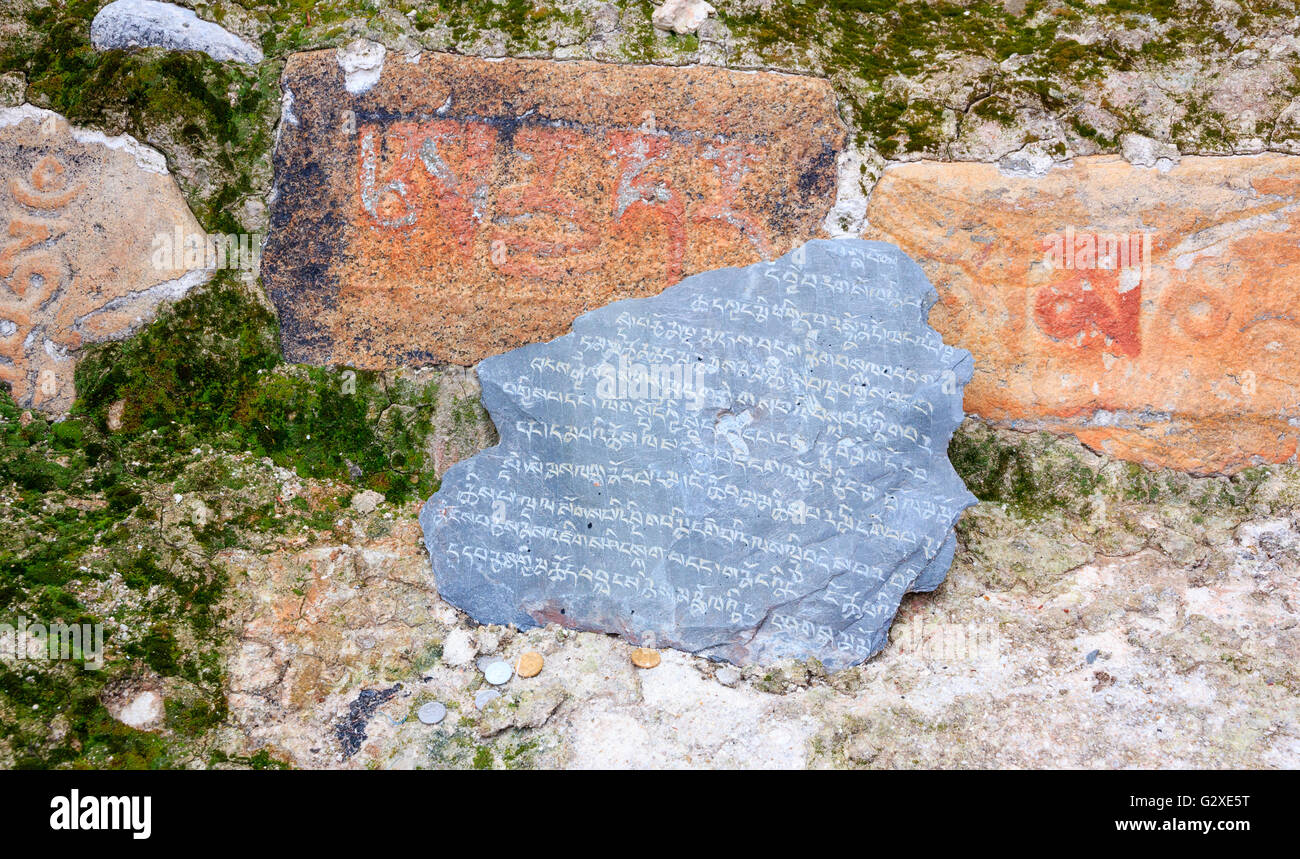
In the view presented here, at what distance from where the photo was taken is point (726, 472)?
3826 mm

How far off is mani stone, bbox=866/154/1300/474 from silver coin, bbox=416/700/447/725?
2.76 meters

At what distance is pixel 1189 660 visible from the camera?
346 cm

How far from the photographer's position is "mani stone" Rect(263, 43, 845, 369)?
165 inches

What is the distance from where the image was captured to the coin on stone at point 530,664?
11.7 ft

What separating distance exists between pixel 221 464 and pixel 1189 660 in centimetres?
387

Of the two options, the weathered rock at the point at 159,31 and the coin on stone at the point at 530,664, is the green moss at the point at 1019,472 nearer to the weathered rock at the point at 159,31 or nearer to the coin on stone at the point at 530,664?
the coin on stone at the point at 530,664

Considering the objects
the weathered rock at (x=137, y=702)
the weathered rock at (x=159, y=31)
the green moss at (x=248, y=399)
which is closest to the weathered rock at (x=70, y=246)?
the green moss at (x=248, y=399)

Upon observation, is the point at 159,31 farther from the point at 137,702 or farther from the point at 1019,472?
the point at 1019,472

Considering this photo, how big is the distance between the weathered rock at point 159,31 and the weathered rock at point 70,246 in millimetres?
454

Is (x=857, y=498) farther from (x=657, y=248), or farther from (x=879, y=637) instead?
(x=657, y=248)

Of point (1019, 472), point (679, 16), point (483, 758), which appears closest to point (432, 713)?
point (483, 758)

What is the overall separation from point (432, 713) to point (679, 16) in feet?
10.5

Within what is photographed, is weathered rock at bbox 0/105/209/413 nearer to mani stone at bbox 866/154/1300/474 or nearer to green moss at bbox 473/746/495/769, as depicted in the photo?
green moss at bbox 473/746/495/769

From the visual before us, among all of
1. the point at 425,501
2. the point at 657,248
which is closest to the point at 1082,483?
the point at 657,248
